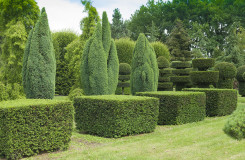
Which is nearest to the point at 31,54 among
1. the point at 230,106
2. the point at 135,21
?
the point at 230,106

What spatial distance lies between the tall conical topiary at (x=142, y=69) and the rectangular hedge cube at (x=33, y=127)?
6.74 metres

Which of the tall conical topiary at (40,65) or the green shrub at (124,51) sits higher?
the green shrub at (124,51)

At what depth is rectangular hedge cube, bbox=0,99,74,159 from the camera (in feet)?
18.1

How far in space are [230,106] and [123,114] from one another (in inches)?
285

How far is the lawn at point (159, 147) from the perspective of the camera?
5.72m

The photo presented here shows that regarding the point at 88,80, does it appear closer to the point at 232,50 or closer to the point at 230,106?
the point at 230,106

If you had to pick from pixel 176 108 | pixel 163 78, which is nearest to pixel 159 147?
pixel 176 108

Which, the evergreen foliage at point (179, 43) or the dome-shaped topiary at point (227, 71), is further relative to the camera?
the evergreen foliage at point (179, 43)

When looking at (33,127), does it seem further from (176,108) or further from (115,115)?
(176,108)

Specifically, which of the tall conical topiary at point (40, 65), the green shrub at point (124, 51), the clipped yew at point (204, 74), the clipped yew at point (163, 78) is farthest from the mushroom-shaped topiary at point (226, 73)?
the tall conical topiary at point (40, 65)

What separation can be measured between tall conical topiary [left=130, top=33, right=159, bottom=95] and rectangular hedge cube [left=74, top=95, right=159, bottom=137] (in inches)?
165

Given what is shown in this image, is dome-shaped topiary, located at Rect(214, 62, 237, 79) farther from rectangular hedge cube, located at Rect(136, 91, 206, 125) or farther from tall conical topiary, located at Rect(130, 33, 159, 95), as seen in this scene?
rectangular hedge cube, located at Rect(136, 91, 206, 125)

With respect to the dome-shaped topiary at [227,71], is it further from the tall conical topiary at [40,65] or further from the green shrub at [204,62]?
the tall conical topiary at [40,65]

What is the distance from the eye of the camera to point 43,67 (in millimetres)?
9844
